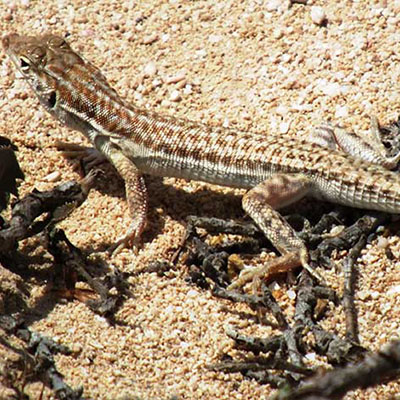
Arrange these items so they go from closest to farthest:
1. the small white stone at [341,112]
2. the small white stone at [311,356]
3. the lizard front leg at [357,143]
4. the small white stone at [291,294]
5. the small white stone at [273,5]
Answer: the small white stone at [311,356]
the small white stone at [291,294]
the lizard front leg at [357,143]
the small white stone at [341,112]
the small white stone at [273,5]

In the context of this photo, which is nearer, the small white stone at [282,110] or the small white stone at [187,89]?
the small white stone at [282,110]

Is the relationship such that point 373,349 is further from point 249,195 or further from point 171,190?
point 171,190

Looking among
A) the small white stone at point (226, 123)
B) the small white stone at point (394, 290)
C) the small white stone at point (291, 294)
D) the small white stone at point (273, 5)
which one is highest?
the small white stone at point (273, 5)

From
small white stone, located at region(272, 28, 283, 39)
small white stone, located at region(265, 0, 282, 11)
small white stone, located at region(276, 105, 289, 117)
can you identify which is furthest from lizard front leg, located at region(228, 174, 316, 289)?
small white stone, located at region(265, 0, 282, 11)

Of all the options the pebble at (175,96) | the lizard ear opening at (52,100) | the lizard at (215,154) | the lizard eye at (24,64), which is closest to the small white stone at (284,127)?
the lizard at (215,154)

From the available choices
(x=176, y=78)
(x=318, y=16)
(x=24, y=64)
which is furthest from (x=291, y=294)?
(x=318, y=16)

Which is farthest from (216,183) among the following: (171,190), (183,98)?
(183,98)

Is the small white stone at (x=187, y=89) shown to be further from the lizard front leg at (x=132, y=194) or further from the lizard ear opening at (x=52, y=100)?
the lizard ear opening at (x=52, y=100)

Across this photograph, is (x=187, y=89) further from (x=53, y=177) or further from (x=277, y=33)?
(x=53, y=177)

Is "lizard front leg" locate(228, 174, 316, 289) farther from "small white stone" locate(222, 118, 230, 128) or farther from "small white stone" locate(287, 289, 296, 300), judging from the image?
"small white stone" locate(222, 118, 230, 128)
